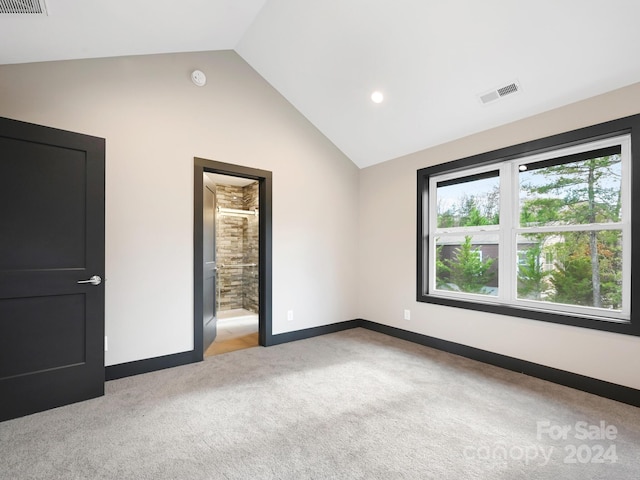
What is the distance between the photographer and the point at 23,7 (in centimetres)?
190

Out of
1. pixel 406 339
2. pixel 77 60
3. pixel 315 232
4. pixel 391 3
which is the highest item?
pixel 391 3

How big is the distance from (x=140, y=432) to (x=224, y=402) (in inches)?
23.2

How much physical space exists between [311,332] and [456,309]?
187 centimetres

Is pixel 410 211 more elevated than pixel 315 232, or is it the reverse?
pixel 410 211

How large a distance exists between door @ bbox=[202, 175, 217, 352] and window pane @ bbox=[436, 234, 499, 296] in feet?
9.37

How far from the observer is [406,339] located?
13.3 ft

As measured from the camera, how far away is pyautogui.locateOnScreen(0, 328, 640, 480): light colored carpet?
66.8 inches

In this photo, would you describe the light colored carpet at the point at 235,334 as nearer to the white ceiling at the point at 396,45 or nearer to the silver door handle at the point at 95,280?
the silver door handle at the point at 95,280

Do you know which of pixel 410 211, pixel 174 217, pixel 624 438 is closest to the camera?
pixel 624 438

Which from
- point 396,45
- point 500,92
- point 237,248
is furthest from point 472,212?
point 237,248

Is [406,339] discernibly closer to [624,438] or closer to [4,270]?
[624,438]

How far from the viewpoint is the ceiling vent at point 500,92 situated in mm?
2756

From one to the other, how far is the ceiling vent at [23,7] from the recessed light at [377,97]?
2778 mm

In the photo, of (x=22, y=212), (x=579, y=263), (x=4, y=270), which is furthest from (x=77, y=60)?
(x=579, y=263)
